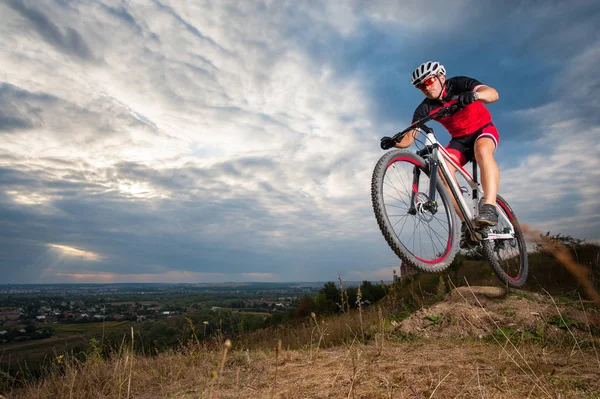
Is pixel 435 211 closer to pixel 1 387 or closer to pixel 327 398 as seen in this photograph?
pixel 327 398

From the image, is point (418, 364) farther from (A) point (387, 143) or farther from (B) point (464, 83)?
(B) point (464, 83)

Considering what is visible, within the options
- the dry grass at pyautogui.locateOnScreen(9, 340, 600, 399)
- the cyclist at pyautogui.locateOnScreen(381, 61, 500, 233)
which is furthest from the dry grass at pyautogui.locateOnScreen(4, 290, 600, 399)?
the cyclist at pyautogui.locateOnScreen(381, 61, 500, 233)

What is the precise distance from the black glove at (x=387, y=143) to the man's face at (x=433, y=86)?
3.05 ft

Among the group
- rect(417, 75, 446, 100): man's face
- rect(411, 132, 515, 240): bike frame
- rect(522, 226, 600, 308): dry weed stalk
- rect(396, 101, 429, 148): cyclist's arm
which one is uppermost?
rect(417, 75, 446, 100): man's face

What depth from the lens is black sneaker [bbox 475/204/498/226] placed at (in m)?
5.08

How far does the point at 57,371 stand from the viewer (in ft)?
20.6

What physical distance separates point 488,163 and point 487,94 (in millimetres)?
1078

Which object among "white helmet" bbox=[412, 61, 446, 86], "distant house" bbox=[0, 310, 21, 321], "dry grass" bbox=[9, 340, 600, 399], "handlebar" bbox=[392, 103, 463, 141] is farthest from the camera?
"distant house" bbox=[0, 310, 21, 321]

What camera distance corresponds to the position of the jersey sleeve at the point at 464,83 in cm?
514

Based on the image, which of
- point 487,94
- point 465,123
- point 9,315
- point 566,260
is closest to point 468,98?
point 487,94

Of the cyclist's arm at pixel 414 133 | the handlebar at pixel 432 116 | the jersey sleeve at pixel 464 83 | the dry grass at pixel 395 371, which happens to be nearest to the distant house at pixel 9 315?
the dry grass at pixel 395 371

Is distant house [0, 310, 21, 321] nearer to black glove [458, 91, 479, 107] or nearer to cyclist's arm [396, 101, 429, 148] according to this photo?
cyclist's arm [396, 101, 429, 148]

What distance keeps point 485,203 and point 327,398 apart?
3722 mm

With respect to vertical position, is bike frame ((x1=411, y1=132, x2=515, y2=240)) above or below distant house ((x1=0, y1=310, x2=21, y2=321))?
above
